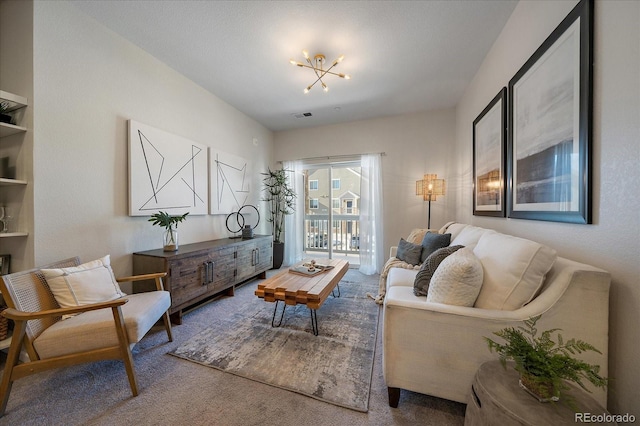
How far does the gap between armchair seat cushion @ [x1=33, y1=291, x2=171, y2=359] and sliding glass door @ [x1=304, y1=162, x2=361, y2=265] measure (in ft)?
11.1

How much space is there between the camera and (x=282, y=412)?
1229 mm

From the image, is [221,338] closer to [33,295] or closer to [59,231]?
[33,295]

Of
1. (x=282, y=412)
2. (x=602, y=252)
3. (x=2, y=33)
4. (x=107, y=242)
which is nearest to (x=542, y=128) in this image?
(x=602, y=252)

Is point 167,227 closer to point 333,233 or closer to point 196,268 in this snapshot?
point 196,268

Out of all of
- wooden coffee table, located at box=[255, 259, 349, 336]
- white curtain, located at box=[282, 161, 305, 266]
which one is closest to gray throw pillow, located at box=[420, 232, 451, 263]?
wooden coffee table, located at box=[255, 259, 349, 336]

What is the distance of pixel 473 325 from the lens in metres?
1.09

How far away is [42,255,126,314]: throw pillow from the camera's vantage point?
1441 mm

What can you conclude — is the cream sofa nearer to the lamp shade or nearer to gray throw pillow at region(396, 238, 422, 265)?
gray throw pillow at region(396, 238, 422, 265)

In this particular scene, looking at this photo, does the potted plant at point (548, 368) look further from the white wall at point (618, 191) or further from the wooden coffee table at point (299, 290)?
the wooden coffee table at point (299, 290)

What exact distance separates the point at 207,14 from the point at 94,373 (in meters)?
2.87

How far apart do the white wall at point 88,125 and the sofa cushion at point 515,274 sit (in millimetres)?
2999

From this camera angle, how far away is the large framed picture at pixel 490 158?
6.67ft

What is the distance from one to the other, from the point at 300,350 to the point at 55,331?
1.53 meters

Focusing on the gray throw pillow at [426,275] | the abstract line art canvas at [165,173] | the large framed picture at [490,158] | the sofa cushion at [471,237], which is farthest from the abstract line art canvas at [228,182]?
the large framed picture at [490,158]
